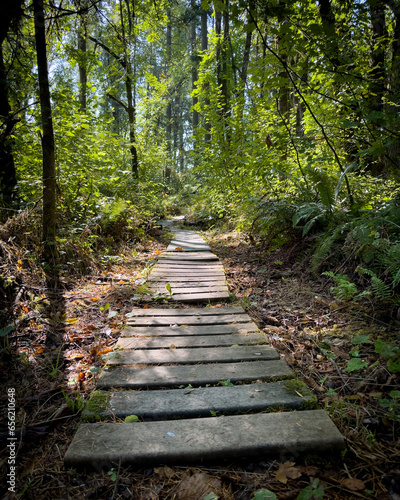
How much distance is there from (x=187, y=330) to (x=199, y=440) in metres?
1.39

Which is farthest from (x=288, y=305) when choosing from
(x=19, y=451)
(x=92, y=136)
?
(x=92, y=136)

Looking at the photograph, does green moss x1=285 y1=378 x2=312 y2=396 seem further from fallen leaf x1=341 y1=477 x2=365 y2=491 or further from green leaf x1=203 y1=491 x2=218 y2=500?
green leaf x1=203 y1=491 x2=218 y2=500

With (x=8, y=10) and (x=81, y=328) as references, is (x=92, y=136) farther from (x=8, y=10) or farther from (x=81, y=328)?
(x=81, y=328)

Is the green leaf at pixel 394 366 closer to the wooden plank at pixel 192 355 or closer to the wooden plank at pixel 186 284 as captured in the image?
the wooden plank at pixel 192 355

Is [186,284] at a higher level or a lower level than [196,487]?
higher

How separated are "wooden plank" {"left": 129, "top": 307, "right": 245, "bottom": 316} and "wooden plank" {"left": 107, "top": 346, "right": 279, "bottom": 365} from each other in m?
0.81

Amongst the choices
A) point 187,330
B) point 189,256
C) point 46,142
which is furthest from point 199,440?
point 189,256

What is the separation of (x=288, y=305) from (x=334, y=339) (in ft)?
2.76

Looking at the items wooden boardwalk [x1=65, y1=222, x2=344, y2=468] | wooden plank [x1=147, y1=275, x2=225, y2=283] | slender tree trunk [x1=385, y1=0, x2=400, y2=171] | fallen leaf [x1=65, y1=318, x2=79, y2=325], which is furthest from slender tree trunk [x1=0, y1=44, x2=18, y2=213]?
slender tree trunk [x1=385, y1=0, x2=400, y2=171]

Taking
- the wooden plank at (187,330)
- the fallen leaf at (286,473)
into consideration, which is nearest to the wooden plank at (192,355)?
the wooden plank at (187,330)

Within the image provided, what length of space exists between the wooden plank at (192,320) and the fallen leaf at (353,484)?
1755 millimetres

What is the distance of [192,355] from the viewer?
2287 mm

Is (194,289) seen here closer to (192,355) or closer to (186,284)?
(186,284)

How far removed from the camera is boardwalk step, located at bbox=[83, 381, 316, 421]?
163cm
